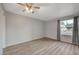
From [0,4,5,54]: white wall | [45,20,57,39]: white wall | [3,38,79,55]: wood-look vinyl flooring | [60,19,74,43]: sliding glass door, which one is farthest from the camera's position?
[45,20,57,39]: white wall

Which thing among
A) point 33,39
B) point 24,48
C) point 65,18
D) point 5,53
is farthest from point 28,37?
point 65,18

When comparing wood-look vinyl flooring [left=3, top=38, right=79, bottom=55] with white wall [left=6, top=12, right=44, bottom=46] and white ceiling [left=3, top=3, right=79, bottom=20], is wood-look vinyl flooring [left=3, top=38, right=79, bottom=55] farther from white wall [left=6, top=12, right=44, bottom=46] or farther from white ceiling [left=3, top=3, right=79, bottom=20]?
white ceiling [left=3, top=3, right=79, bottom=20]

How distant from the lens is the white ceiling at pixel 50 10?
1.39m

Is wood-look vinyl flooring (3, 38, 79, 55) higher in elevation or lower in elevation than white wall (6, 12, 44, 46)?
lower

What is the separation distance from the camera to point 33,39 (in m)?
1.67

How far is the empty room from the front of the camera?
4.64 feet

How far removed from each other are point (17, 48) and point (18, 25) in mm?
447

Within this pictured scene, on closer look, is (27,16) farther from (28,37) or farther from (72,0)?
(72,0)

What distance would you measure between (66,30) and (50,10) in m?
0.51

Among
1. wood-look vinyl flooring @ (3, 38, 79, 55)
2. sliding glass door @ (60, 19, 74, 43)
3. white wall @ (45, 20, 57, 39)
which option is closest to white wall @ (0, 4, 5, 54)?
wood-look vinyl flooring @ (3, 38, 79, 55)

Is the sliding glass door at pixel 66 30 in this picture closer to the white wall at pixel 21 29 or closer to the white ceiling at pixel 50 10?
the white ceiling at pixel 50 10

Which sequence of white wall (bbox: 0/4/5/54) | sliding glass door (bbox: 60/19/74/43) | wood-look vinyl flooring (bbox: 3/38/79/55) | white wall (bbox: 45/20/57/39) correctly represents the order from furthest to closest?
white wall (bbox: 45/20/57/39) → sliding glass door (bbox: 60/19/74/43) → wood-look vinyl flooring (bbox: 3/38/79/55) → white wall (bbox: 0/4/5/54)

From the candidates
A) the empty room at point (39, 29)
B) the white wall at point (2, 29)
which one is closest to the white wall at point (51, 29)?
the empty room at point (39, 29)

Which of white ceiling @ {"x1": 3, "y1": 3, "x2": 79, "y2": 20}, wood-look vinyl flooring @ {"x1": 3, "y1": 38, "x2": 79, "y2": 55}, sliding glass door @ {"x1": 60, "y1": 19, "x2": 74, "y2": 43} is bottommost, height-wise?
wood-look vinyl flooring @ {"x1": 3, "y1": 38, "x2": 79, "y2": 55}
